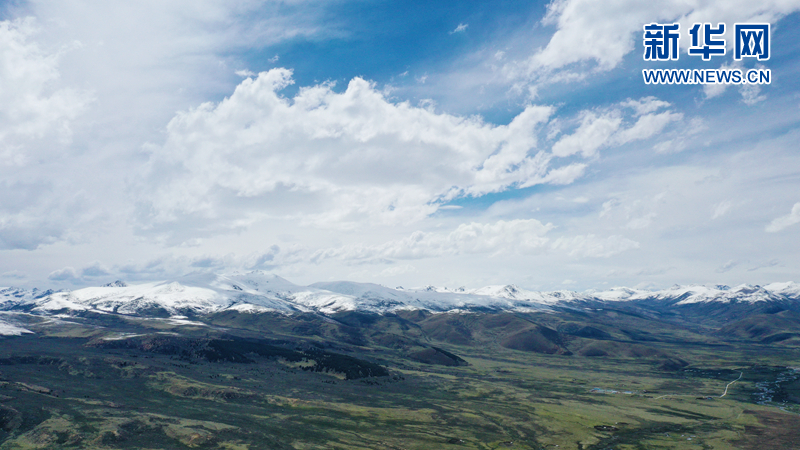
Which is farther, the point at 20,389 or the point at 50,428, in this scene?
the point at 20,389

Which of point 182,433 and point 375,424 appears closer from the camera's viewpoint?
point 182,433

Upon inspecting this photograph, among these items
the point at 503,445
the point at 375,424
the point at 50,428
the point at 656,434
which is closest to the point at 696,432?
the point at 656,434

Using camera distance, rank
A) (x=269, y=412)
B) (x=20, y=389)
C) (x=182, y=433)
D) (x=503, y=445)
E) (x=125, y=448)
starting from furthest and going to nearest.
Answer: (x=269, y=412), (x=20, y=389), (x=503, y=445), (x=182, y=433), (x=125, y=448)

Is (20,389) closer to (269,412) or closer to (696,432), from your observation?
(269,412)

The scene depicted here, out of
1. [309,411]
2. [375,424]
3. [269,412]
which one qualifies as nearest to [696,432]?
[375,424]

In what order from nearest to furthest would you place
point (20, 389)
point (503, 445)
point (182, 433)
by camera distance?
point (182, 433)
point (503, 445)
point (20, 389)

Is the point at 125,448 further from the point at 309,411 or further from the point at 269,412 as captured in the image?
the point at 309,411

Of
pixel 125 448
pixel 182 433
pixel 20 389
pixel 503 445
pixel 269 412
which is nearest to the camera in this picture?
pixel 125 448

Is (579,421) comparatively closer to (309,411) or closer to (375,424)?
(375,424)
